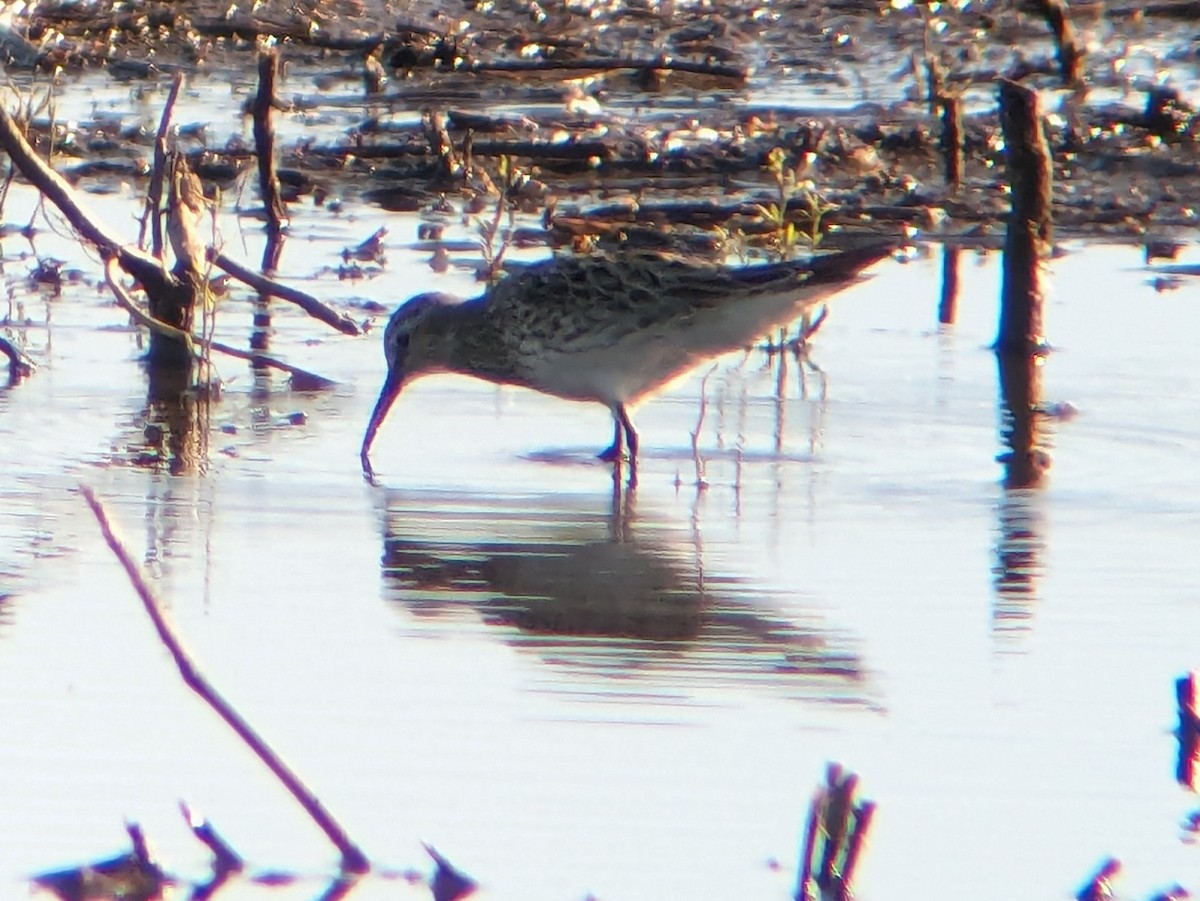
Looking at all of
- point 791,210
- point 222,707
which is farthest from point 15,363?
point 222,707

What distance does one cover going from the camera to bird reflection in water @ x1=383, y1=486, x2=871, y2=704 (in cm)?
608

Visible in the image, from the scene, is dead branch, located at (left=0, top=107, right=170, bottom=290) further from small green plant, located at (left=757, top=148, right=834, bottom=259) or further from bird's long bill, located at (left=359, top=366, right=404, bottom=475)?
small green plant, located at (left=757, top=148, right=834, bottom=259)

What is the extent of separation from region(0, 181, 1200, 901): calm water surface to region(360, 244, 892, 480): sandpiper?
0.67 ft

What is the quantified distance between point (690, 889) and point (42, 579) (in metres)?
2.41

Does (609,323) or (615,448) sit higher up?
(609,323)

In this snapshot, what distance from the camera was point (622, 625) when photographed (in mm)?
6418

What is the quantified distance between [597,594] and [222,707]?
256cm

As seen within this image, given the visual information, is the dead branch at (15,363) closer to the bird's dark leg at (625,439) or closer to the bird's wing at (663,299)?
the bird's wing at (663,299)

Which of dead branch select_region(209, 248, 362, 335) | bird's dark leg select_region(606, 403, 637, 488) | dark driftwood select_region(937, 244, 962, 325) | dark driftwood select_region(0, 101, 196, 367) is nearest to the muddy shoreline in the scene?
dark driftwood select_region(937, 244, 962, 325)

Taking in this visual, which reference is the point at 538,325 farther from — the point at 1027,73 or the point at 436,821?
the point at 1027,73

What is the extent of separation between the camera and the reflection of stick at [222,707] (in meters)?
4.00

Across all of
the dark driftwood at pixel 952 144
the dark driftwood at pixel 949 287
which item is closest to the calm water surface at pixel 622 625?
the dark driftwood at pixel 949 287

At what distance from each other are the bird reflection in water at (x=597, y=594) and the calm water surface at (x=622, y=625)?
14mm

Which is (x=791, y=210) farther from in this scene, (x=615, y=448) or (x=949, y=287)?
(x=615, y=448)
